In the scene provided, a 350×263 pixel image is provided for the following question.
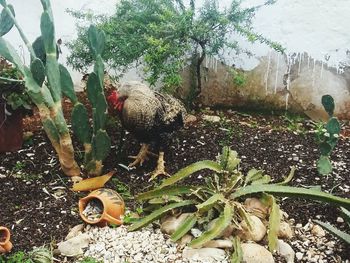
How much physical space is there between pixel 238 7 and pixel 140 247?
7.05 feet

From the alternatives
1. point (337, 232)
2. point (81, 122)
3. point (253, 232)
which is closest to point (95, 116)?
point (81, 122)

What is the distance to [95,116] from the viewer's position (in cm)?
328

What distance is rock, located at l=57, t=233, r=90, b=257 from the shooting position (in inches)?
112

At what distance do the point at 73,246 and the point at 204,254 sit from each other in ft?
2.34

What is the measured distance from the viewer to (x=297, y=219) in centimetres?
312

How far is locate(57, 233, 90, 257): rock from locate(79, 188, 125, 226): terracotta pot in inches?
6.0

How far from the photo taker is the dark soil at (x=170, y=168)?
3.11 meters

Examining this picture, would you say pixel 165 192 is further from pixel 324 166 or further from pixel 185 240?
pixel 324 166

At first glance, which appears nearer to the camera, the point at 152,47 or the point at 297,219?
the point at 297,219

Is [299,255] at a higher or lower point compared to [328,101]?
lower

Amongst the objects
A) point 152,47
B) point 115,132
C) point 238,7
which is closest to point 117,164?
point 115,132

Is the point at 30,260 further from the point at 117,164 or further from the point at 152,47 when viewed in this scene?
the point at 152,47

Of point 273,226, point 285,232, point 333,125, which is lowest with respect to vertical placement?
point 285,232

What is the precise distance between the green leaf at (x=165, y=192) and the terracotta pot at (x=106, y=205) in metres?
0.13
